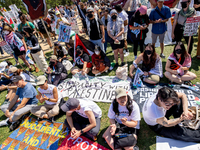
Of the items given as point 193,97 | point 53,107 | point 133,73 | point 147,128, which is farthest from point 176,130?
point 53,107

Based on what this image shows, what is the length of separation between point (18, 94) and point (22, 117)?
0.78m

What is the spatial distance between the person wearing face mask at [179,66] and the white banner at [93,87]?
1449mm

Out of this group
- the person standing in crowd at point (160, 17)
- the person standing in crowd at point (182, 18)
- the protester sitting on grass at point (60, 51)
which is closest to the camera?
the person standing in crowd at point (182, 18)

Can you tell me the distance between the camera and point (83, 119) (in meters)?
3.25

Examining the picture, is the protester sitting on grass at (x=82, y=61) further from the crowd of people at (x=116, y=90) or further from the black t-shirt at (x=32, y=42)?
the black t-shirt at (x=32, y=42)

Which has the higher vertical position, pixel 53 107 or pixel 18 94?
pixel 18 94

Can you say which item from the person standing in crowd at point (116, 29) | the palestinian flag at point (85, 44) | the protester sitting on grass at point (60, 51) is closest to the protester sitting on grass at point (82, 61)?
the palestinian flag at point (85, 44)

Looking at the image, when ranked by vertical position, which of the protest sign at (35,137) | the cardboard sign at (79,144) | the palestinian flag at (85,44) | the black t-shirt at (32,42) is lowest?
the protest sign at (35,137)

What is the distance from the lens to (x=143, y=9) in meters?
4.61

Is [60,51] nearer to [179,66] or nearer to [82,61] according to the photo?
[82,61]

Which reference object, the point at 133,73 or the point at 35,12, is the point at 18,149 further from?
the point at 35,12

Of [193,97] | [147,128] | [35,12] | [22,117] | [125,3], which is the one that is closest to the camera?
[147,128]

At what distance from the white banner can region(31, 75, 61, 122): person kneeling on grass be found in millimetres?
925

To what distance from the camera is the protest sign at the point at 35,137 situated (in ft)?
11.0
